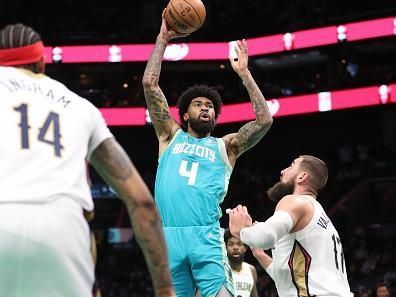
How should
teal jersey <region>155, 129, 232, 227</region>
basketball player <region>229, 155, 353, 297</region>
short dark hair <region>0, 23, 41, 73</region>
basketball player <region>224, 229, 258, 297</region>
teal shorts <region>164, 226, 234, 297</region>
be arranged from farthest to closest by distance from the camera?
basketball player <region>224, 229, 258, 297</region>
teal jersey <region>155, 129, 232, 227</region>
teal shorts <region>164, 226, 234, 297</region>
basketball player <region>229, 155, 353, 297</region>
short dark hair <region>0, 23, 41, 73</region>

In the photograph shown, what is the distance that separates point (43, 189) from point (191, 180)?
3.06m

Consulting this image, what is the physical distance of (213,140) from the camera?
18.5ft

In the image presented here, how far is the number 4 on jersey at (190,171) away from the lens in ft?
17.7

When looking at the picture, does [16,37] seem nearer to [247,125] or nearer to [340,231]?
[247,125]

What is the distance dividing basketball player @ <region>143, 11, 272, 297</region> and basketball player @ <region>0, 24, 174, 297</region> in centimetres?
253

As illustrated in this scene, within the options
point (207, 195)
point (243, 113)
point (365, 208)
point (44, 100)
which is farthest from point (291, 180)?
point (365, 208)

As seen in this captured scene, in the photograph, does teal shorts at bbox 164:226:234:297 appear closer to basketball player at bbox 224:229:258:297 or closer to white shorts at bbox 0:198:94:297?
basketball player at bbox 224:229:258:297

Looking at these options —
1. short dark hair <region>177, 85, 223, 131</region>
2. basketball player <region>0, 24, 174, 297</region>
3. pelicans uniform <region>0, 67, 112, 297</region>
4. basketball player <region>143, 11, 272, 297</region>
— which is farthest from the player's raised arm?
pelicans uniform <region>0, 67, 112, 297</region>

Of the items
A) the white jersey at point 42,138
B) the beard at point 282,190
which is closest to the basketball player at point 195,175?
the beard at point 282,190

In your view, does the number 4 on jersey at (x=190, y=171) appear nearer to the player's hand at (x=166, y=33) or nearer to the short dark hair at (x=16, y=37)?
the player's hand at (x=166, y=33)

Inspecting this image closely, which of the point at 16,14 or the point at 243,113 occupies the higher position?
the point at 16,14

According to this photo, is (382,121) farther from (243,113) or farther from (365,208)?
(243,113)

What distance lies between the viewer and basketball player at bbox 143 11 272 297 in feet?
16.9

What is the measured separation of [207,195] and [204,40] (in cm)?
1635
